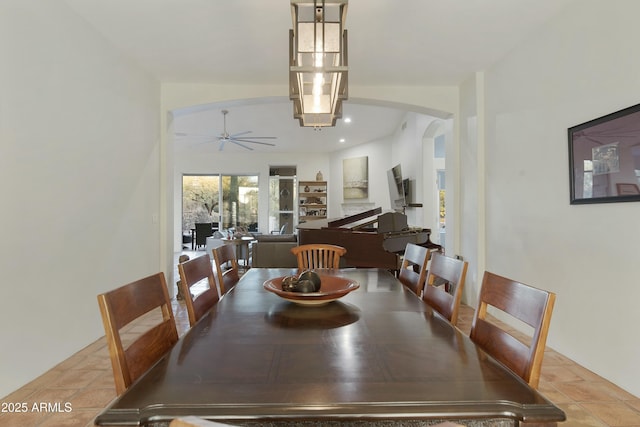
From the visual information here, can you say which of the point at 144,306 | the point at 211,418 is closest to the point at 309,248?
the point at 144,306

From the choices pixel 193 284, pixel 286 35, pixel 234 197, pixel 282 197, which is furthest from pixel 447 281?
pixel 234 197

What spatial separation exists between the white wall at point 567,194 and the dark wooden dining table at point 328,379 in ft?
5.69

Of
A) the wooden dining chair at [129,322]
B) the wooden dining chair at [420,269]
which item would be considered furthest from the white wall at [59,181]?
the wooden dining chair at [420,269]

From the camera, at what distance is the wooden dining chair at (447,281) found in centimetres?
141

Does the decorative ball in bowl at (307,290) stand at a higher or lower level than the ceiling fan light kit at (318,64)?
lower

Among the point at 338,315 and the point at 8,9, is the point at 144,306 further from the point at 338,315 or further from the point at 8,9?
the point at 8,9

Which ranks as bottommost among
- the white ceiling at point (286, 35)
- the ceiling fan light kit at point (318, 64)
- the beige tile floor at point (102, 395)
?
the beige tile floor at point (102, 395)

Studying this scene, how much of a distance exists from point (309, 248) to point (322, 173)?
7.33 m

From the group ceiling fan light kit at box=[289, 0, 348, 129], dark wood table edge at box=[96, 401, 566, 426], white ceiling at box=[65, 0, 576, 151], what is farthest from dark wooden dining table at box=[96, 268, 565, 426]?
white ceiling at box=[65, 0, 576, 151]

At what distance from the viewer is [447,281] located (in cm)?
158

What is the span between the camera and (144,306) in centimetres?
110

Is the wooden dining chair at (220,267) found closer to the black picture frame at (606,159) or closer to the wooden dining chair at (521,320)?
the wooden dining chair at (521,320)

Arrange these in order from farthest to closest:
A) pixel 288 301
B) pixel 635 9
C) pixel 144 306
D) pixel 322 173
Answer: pixel 322 173
pixel 635 9
pixel 288 301
pixel 144 306

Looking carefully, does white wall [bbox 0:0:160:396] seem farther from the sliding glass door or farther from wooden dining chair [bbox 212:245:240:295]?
the sliding glass door
